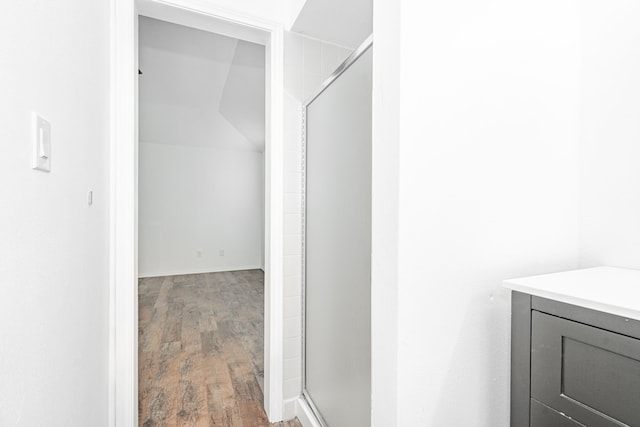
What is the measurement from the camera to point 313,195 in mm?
1646

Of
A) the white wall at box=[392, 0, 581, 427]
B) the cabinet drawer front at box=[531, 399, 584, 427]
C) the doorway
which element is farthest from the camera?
the doorway

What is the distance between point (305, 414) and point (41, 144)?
5.39 ft

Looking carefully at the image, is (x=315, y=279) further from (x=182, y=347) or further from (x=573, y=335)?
(x=182, y=347)

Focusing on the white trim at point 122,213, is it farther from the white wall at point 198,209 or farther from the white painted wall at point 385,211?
the white wall at point 198,209

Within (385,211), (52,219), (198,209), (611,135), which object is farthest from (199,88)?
(611,135)

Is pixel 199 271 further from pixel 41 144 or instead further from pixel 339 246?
pixel 41 144

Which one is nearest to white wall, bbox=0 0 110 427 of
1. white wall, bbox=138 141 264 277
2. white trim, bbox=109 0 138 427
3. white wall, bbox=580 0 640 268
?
white trim, bbox=109 0 138 427

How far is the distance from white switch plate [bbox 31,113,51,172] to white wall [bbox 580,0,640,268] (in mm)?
1483

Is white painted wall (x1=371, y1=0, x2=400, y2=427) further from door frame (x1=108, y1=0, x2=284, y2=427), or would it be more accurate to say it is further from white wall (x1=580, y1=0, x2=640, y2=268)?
door frame (x1=108, y1=0, x2=284, y2=427)

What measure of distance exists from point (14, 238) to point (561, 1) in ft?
5.11

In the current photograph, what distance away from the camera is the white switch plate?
625 mm

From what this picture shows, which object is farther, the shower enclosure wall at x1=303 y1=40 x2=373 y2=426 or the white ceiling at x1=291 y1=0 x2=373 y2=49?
the white ceiling at x1=291 y1=0 x2=373 y2=49

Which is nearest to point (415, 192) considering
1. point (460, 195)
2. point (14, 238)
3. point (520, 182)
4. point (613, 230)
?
point (460, 195)

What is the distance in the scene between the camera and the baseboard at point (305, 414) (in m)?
1.59
